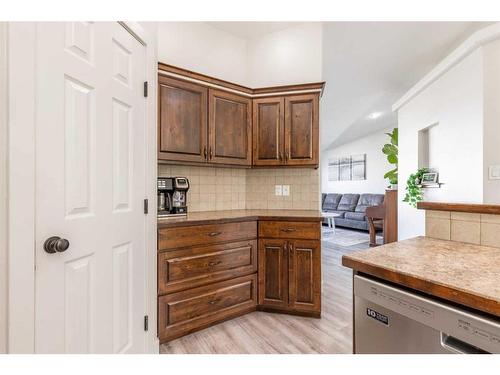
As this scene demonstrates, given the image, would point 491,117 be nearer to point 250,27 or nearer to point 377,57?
point 377,57

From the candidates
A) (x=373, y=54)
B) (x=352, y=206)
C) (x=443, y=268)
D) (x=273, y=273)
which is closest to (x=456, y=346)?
(x=443, y=268)

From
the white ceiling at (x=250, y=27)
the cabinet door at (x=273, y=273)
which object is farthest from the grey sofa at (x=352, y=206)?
the white ceiling at (x=250, y=27)

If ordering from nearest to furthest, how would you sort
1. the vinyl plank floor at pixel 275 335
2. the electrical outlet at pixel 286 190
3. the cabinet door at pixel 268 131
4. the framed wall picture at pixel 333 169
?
the vinyl plank floor at pixel 275 335, the cabinet door at pixel 268 131, the electrical outlet at pixel 286 190, the framed wall picture at pixel 333 169

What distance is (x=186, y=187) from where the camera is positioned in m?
2.17

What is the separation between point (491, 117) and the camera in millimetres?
2672

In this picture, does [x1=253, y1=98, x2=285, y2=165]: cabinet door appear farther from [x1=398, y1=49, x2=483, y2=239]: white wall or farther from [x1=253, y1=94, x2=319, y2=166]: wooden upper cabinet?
[x1=398, y1=49, x2=483, y2=239]: white wall

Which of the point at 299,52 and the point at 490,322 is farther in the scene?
the point at 299,52

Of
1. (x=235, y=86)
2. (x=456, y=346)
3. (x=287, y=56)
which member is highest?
(x=287, y=56)

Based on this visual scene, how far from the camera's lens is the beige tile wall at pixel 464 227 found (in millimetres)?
1105

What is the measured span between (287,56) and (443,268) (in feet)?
8.21

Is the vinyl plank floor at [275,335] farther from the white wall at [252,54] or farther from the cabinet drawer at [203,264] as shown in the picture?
the white wall at [252,54]
